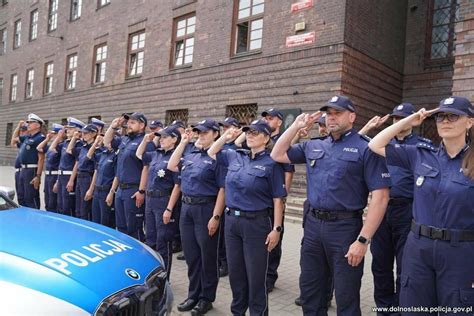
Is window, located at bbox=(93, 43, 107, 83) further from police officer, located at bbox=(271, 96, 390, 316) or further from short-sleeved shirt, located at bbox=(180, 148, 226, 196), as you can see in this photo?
police officer, located at bbox=(271, 96, 390, 316)

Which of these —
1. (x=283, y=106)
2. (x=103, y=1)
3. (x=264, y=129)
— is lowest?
(x=264, y=129)

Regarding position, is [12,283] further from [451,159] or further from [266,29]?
[266,29]

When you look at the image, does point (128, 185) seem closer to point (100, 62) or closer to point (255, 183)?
point (255, 183)

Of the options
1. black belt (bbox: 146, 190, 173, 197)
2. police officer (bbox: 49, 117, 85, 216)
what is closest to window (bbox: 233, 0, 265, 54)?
police officer (bbox: 49, 117, 85, 216)

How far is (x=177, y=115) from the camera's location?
13680 mm

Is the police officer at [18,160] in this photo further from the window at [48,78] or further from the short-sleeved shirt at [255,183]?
A: the window at [48,78]

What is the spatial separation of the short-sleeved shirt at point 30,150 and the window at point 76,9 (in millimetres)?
13239

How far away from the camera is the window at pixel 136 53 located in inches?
600

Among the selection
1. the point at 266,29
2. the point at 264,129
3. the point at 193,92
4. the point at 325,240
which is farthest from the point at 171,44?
the point at 325,240

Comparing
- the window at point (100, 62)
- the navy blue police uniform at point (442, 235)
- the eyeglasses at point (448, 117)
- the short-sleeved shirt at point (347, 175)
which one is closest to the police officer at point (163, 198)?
the short-sleeved shirt at point (347, 175)

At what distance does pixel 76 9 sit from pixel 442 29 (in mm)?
16731

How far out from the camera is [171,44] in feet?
45.1

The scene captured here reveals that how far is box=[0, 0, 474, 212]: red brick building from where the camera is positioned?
9.38 metres

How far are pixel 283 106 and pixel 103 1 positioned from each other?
11.7 meters
